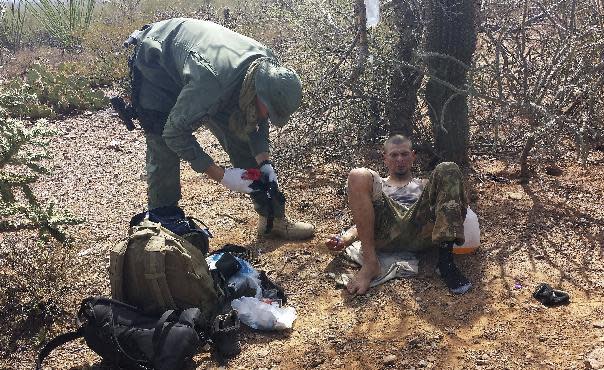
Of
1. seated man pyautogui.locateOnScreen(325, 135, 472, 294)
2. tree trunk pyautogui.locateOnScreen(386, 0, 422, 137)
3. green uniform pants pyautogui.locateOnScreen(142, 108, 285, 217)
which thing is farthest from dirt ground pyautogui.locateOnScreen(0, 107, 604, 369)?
tree trunk pyautogui.locateOnScreen(386, 0, 422, 137)

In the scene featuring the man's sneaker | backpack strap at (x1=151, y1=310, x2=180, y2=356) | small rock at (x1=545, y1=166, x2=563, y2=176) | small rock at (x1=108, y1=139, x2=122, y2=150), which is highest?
small rock at (x1=545, y1=166, x2=563, y2=176)

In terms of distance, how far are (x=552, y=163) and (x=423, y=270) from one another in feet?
5.19

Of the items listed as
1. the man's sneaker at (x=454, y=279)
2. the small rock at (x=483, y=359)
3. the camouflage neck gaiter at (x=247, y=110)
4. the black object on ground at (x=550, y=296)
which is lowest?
the small rock at (x=483, y=359)

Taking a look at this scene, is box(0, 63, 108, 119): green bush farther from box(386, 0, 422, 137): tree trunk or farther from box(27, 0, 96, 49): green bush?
box(386, 0, 422, 137): tree trunk

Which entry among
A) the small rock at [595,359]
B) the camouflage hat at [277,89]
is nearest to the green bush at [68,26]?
the camouflage hat at [277,89]

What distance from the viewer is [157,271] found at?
2348 millimetres

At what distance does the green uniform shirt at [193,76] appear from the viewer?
2.72 meters

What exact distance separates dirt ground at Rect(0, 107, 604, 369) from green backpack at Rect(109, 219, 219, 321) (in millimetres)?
280

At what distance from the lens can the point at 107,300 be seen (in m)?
2.32

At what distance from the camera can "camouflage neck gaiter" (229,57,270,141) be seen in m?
2.78

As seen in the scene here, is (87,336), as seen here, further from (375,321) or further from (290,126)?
(290,126)

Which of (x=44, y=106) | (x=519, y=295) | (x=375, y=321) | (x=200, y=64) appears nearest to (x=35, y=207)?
(x=200, y=64)

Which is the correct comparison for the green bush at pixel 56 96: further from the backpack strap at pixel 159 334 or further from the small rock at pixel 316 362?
the small rock at pixel 316 362

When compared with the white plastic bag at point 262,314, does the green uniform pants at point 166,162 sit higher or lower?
higher
